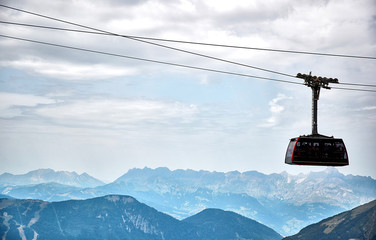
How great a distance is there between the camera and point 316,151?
2314 inches

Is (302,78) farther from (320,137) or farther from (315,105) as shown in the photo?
(320,137)

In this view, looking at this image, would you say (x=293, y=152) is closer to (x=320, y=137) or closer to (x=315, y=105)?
(x=320, y=137)

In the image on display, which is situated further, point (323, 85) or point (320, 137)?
point (320, 137)

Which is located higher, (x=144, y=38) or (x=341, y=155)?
(x=144, y=38)

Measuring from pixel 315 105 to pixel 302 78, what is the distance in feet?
12.5

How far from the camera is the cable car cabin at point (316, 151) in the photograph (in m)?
58.2

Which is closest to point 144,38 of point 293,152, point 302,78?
point 302,78

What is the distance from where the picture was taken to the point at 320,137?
58.2 metres

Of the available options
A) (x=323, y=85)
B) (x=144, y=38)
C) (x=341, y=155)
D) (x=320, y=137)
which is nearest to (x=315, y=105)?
(x=323, y=85)

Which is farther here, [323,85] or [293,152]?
[293,152]

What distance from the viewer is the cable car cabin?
2290 inches

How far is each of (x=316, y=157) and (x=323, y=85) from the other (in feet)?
40.2

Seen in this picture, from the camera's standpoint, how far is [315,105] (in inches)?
2039

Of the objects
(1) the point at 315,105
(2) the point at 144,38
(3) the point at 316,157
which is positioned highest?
(2) the point at 144,38
